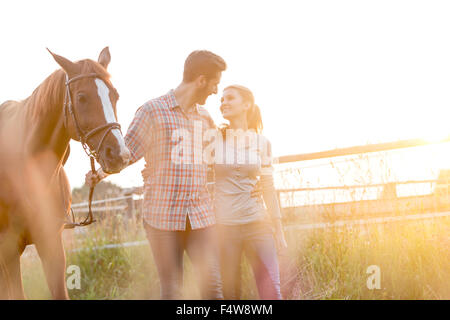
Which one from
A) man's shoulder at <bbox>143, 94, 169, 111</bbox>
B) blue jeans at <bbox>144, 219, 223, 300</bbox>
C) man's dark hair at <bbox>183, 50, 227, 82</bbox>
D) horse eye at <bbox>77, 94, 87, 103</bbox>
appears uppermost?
man's dark hair at <bbox>183, 50, 227, 82</bbox>

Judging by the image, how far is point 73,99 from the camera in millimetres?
2697

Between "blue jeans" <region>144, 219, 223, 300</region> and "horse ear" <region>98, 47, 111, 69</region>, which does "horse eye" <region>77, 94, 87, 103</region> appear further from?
"blue jeans" <region>144, 219, 223, 300</region>

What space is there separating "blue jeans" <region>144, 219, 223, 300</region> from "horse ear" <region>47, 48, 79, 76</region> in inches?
45.1

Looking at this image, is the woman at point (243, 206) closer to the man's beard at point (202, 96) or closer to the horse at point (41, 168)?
the man's beard at point (202, 96)

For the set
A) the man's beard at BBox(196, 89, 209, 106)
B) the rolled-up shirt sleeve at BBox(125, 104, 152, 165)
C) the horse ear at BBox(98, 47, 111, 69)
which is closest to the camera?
the rolled-up shirt sleeve at BBox(125, 104, 152, 165)

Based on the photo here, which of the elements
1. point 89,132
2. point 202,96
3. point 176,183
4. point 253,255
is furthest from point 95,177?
point 253,255

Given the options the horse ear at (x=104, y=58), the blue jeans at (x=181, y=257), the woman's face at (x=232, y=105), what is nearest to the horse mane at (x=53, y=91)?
the horse ear at (x=104, y=58)

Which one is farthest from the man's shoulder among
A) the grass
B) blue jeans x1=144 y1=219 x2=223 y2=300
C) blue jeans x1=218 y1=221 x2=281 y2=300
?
the grass

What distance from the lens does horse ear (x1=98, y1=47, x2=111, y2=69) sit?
315cm

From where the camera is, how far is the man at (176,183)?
2.52m

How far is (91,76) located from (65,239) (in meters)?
4.06

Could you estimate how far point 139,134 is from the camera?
2600mm
